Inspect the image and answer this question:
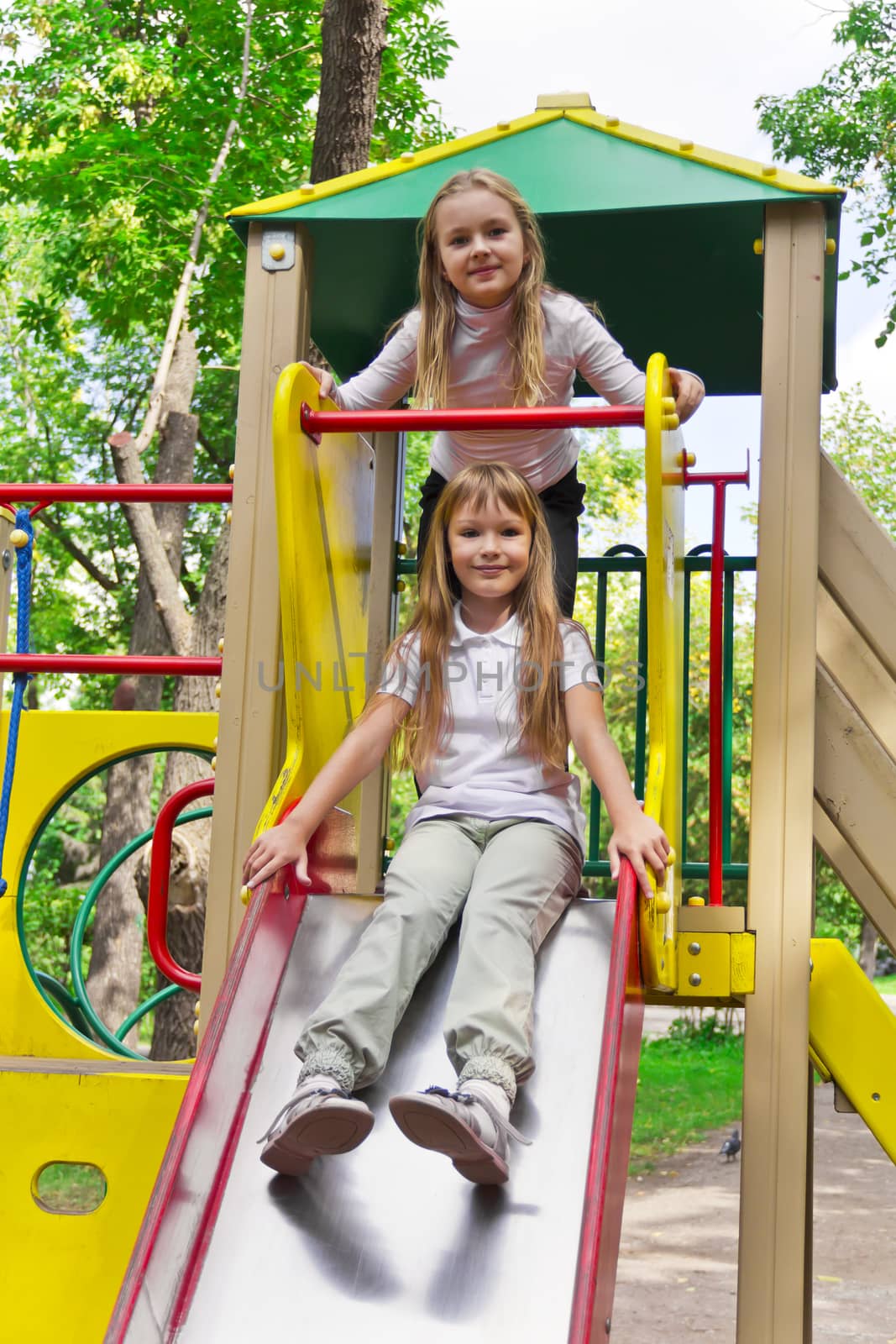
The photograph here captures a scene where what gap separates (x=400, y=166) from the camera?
10.4ft

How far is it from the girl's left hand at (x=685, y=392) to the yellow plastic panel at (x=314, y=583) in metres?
0.73

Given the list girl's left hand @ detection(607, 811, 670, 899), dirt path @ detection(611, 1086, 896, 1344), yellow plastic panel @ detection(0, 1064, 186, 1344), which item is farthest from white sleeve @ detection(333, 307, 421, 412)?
dirt path @ detection(611, 1086, 896, 1344)

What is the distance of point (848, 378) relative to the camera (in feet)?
62.7

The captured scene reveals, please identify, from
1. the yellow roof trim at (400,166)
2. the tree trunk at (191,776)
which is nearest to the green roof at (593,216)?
the yellow roof trim at (400,166)

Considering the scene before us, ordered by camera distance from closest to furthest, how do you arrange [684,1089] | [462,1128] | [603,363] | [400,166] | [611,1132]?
[462,1128] → [611,1132] → [603,363] → [400,166] → [684,1089]

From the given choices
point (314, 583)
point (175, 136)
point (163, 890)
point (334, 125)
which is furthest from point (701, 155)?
point (175, 136)

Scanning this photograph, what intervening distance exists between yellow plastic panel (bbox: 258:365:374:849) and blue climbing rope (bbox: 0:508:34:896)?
66 centimetres

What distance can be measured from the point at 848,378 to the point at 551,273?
54.7 feet

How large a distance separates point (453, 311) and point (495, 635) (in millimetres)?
822

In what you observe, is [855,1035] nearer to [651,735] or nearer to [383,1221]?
[651,735]

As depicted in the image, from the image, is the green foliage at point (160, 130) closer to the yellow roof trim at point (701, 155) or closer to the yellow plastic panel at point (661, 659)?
the yellow roof trim at point (701, 155)

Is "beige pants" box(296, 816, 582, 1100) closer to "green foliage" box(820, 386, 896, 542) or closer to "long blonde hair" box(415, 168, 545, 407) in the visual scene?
"long blonde hair" box(415, 168, 545, 407)

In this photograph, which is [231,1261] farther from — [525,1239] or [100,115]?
[100,115]

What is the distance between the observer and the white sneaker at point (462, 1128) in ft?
6.08
